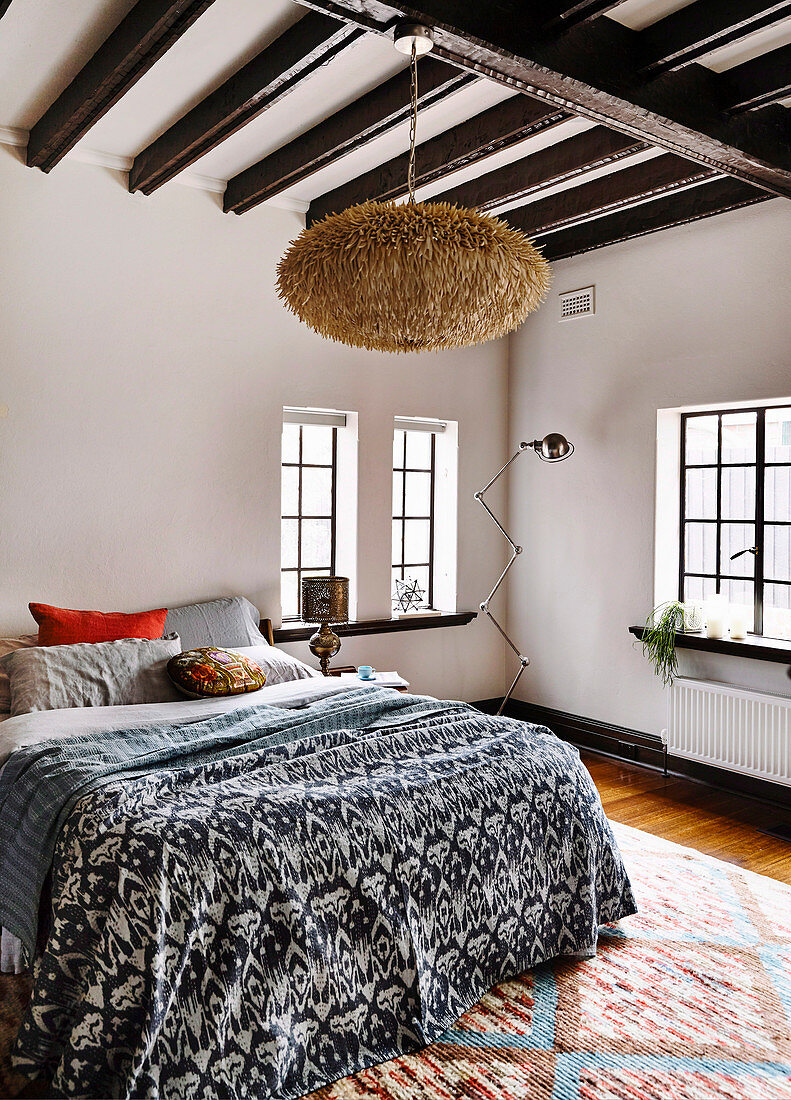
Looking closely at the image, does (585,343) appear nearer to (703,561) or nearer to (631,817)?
(703,561)

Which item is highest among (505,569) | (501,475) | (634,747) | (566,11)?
(566,11)

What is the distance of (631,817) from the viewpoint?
13.6ft

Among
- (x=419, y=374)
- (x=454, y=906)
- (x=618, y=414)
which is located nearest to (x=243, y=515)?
(x=419, y=374)

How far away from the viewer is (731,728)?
4.41 m

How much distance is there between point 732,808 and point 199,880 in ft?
10.1

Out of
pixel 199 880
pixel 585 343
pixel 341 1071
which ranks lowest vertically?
pixel 341 1071

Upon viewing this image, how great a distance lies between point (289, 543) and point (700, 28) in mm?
3222

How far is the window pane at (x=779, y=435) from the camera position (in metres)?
4.41

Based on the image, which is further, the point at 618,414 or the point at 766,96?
the point at 618,414

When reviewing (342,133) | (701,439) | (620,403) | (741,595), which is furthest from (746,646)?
(342,133)

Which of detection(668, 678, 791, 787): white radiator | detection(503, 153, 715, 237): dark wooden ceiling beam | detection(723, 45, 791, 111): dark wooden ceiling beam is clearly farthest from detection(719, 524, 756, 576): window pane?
detection(723, 45, 791, 111): dark wooden ceiling beam

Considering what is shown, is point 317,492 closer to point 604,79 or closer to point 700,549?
point 700,549

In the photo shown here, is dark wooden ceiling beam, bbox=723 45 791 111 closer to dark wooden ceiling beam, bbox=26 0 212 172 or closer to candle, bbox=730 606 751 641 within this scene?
dark wooden ceiling beam, bbox=26 0 212 172

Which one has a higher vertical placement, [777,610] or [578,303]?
[578,303]
